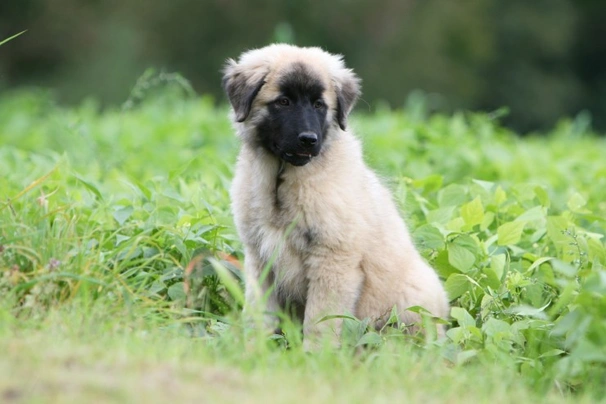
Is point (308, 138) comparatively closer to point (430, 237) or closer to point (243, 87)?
point (243, 87)

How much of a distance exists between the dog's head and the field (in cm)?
49

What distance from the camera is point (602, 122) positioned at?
80.8 feet

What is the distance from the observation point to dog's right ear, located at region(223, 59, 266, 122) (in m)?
4.55

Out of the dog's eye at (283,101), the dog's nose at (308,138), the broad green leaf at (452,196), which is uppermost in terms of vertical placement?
the dog's eye at (283,101)

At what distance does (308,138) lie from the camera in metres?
4.32

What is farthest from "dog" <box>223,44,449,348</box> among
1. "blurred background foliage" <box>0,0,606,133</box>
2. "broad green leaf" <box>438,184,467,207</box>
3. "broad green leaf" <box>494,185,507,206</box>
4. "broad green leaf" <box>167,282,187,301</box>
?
"blurred background foliage" <box>0,0,606,133</box>

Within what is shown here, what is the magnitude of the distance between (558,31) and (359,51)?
5.38m

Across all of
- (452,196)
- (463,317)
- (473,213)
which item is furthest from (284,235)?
(452,196)

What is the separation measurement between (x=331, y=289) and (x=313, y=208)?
0.37 metres

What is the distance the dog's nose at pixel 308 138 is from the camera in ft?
14.2

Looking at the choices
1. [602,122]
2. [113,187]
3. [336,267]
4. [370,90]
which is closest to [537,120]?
[602,122]

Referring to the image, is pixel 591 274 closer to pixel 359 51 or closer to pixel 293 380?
→ pixel 293 380

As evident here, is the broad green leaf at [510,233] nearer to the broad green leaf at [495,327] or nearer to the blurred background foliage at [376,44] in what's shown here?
the broad green leaf at [495,327]

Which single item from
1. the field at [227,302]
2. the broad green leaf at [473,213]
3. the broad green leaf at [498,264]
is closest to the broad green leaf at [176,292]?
the field at [227,302]
